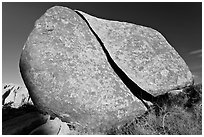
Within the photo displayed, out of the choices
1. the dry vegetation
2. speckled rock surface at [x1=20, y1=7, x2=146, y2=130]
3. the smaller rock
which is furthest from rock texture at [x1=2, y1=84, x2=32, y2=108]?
the dry vegetation

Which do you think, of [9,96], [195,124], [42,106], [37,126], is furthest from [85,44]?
[9,96]

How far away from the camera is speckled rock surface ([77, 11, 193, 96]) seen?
4.70 metres

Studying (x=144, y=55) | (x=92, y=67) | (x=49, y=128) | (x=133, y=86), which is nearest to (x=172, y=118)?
(x=133, y=86)

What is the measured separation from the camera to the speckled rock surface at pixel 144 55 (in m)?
4.70

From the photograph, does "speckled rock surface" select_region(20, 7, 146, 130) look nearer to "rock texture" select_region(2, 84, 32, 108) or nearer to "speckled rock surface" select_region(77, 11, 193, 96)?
"speckled rock surface" select_region(77, 11, 193, 96)

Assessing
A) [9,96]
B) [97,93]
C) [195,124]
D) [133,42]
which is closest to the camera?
[195,124]

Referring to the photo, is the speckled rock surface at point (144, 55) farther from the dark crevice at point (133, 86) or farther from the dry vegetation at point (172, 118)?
the dry vegetation at point (172, 118)

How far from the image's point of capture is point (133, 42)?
5.20m

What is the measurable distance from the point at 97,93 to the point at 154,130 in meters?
1.29

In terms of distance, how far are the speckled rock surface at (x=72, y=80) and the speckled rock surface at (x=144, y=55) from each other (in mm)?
369

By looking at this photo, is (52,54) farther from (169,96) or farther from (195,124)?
(195,124)

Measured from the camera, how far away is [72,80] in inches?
170

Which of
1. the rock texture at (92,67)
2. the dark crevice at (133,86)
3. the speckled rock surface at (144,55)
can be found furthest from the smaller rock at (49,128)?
the speckled rock surface at (144,55)

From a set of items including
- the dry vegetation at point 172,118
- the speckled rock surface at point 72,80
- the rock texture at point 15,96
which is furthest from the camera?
the rock texture at point 15,96
